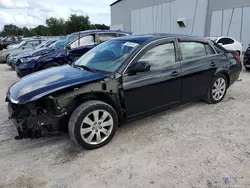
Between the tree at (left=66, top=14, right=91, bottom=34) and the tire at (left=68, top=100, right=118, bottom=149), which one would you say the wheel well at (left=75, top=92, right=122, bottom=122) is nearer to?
the tire at (left=68, top=100, right=118, bottom=149)

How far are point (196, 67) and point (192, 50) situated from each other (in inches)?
13.0

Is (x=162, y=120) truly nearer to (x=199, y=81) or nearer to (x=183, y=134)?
(x=183, y=134)

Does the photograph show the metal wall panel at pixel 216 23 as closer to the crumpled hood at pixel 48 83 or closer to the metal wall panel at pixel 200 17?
the metal wall panel at pixel 200 17

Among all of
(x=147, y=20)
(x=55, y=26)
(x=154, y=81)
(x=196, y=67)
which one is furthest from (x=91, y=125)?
(x=55, y=26)

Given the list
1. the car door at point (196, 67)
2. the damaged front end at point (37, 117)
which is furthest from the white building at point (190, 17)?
the damaged front end at point (37, 117)

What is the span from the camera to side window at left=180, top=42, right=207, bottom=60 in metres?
4.06

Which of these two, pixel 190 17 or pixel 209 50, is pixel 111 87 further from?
pixel 190 17

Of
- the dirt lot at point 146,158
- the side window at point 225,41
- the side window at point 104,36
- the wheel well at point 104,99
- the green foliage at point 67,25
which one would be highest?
the green foliage at point 67,25

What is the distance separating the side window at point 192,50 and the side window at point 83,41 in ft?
14.7

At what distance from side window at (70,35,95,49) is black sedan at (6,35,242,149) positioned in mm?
3686

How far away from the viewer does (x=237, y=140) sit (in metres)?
3.34

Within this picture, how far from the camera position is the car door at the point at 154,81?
134 inches

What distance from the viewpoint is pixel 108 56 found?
3.81 metres

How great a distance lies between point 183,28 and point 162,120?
2045cm
